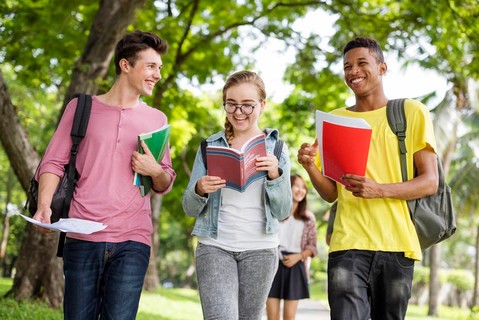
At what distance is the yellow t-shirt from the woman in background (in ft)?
13.1

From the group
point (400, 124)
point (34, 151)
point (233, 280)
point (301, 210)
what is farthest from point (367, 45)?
point (34, 151)

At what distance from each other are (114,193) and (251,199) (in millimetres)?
785

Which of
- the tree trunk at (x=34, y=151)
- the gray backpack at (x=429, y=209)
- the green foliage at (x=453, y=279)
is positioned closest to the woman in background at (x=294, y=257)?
the tree trunk at (x=34, y=151)

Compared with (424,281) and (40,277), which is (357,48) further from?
(424,281)

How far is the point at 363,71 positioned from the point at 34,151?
22.5 ft

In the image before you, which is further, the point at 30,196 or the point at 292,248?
the point at 292,248

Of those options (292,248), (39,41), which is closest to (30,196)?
(292,248)

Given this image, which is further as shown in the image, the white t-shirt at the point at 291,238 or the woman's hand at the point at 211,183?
the white t-shirt at the point at 291,238

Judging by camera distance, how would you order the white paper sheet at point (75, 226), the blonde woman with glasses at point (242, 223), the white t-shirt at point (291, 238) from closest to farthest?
the white paper sheet at point (75, 226), the blonde woman with glasses at point (242, 223), the white t-shirt at point (291, 238)

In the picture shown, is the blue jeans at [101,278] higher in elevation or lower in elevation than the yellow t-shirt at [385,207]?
lower

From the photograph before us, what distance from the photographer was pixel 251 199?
417 cm

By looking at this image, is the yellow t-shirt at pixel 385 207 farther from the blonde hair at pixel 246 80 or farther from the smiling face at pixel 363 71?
the blonde hair at pixel 246 80

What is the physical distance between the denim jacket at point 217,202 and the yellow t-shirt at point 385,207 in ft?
1.16

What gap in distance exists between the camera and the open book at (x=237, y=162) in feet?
12.5
